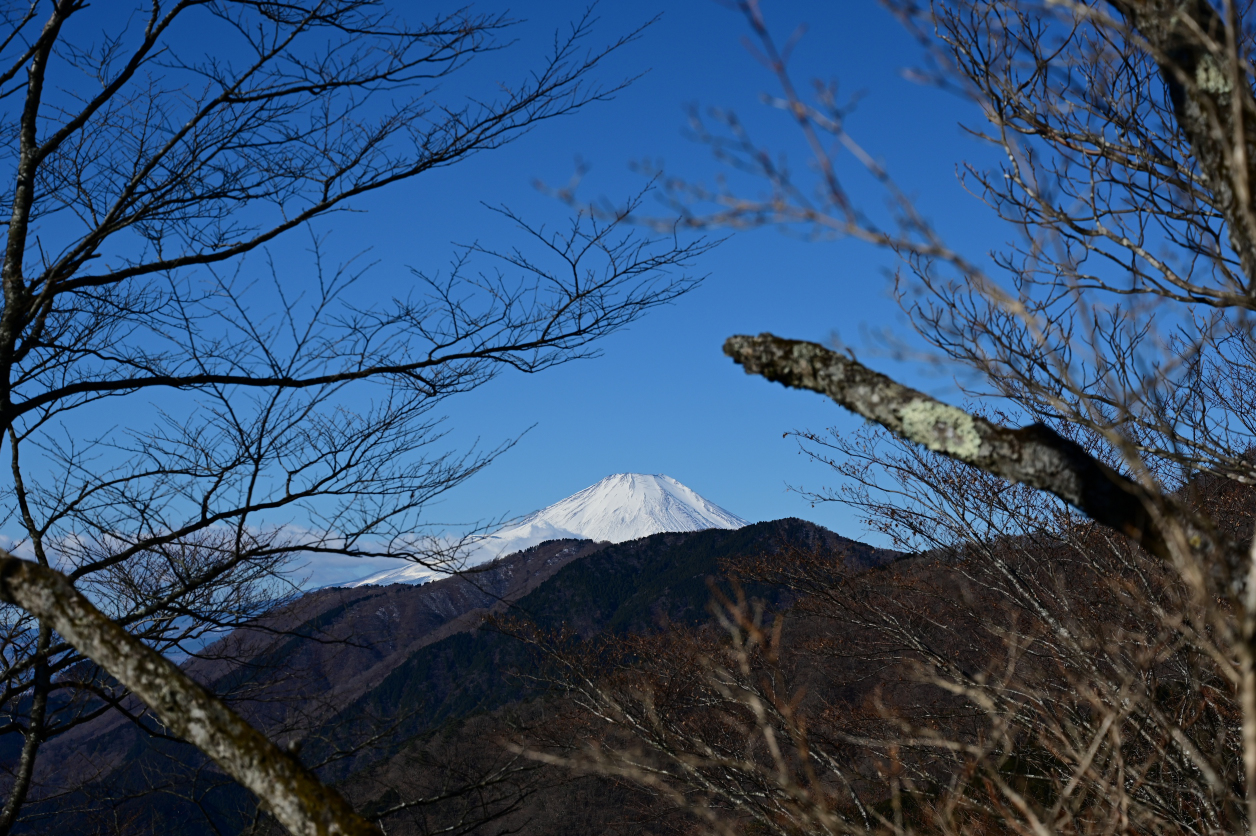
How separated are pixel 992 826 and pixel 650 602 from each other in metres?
47.1

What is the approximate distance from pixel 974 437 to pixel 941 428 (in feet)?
0.23

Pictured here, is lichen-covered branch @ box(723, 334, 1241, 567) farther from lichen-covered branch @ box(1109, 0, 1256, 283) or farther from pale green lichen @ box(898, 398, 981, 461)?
lichen-covered branch @ box(1109, 0, 1256, 283)

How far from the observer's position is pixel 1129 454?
1024 mm

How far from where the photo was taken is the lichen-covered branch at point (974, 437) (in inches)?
59.7

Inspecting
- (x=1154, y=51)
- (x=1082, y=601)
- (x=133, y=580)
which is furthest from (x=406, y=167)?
(x=1082, y=601)

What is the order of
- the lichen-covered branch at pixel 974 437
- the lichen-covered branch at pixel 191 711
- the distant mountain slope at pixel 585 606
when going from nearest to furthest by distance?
1. the lichen-covered branch at pixel 974 437
2. the lichen-covered branch at pixel 191 711
3. the distant mountain slope at pixel 585 606

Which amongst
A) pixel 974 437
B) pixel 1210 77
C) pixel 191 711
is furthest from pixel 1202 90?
pixel 191 711

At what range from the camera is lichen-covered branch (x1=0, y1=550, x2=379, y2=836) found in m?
1.64

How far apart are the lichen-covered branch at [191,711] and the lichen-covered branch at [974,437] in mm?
1405

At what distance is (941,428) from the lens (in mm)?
1715

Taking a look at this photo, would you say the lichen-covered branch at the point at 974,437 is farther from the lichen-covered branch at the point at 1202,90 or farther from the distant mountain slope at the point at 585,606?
the distant mountain slope at the point at 585,606

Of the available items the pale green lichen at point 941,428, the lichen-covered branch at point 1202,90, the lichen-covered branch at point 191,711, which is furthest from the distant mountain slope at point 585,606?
the lichen-covered branch at point 1202,90

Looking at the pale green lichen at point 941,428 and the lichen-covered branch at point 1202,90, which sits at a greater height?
the lichen-covered branch at point 1202,90

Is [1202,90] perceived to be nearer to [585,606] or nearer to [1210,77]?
[1210,77]
